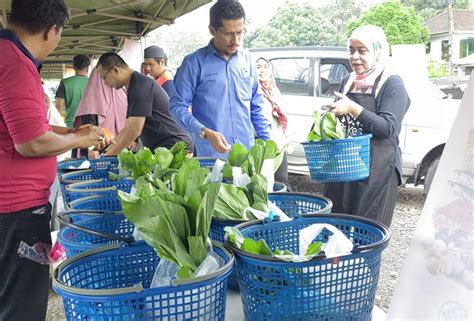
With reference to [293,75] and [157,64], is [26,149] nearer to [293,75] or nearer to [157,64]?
[157,64]

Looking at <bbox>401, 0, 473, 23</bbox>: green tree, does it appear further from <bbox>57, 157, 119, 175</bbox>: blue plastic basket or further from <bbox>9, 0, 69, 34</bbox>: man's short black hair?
<bbox>9, 0, 69, 34</bbox>: man's short black hair

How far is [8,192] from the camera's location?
182 cm

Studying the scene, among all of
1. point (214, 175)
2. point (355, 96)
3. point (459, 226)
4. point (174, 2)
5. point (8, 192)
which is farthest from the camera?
point (174, 2)

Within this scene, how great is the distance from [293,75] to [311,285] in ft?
16.3

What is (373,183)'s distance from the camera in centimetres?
244

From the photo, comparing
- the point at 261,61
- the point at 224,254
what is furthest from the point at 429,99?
the point at 224,254

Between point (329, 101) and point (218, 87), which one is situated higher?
point (218, 87)

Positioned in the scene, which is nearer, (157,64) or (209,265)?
(209,265)

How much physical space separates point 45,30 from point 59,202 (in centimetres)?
162

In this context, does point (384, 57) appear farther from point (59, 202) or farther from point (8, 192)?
point (59, 202)

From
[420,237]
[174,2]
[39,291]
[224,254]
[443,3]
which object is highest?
[443,3]

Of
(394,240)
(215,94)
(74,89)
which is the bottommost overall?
(394,240)

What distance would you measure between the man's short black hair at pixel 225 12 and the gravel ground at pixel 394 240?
1970 millimetres

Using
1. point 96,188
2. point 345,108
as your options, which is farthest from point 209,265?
point 345,108
